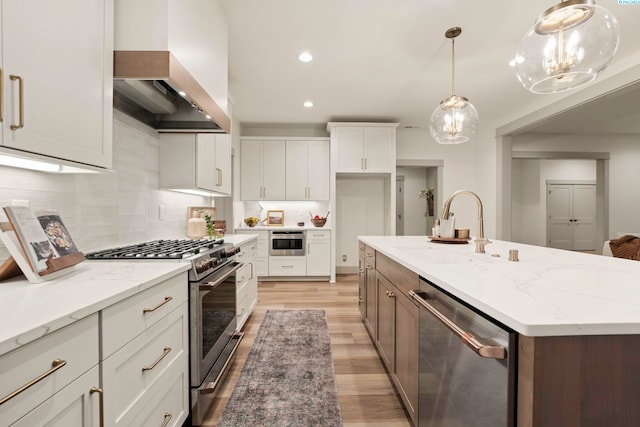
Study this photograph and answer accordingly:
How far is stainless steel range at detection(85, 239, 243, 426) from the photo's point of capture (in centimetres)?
150

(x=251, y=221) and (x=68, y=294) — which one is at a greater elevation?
(x=251, y=221)

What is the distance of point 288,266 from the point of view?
4.81 m

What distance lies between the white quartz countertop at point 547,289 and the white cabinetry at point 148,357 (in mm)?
1123

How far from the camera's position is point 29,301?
32.7 inches

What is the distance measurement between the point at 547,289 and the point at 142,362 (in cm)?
145

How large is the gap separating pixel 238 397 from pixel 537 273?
1775 millimetres

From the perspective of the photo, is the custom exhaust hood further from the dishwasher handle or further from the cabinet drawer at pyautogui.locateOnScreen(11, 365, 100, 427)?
the dishwasher handle

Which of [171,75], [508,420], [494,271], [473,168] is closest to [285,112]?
[171,75]

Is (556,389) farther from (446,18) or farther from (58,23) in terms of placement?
(446,18)

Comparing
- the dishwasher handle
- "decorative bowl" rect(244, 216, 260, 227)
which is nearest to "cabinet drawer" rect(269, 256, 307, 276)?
"decorative bowl" rect(244, 216, 260, 227)

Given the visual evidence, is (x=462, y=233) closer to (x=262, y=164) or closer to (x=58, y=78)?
(x=58, y=78)

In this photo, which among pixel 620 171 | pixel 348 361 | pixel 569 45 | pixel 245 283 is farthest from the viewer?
pixel 620 171

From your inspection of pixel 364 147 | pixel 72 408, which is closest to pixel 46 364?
pixel 72 408

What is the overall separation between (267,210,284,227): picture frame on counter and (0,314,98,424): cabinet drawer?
441cm
